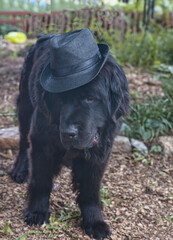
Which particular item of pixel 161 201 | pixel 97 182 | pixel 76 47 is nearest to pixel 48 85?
pixel 76 47

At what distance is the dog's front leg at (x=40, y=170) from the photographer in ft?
8.91

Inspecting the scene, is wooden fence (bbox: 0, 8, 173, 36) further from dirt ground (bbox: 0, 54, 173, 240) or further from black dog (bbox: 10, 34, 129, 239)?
black dog (bbox: 10, 34, 129, 239)

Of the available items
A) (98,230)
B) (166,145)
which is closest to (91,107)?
(98,230)

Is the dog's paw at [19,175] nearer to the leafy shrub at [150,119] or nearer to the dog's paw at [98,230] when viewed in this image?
the dog's paw at [98,230]

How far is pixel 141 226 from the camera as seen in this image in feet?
9.88

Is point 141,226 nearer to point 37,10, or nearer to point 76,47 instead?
point 76,47

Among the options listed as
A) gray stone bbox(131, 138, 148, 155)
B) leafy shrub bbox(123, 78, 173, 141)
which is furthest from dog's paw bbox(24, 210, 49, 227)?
leafy shrub bbox(123, 78, 173, 141)

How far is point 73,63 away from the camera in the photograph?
2357 millimetres

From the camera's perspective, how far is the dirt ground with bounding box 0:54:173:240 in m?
2.83

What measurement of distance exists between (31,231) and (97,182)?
605mm

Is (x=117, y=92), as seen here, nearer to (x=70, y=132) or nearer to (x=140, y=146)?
(x=70, y=132)

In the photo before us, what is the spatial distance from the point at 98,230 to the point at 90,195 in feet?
0.87

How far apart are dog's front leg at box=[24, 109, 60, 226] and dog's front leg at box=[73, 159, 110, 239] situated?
21 centimetres

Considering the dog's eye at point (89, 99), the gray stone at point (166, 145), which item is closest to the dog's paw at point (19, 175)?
the dog's eye at point (89, 99)
